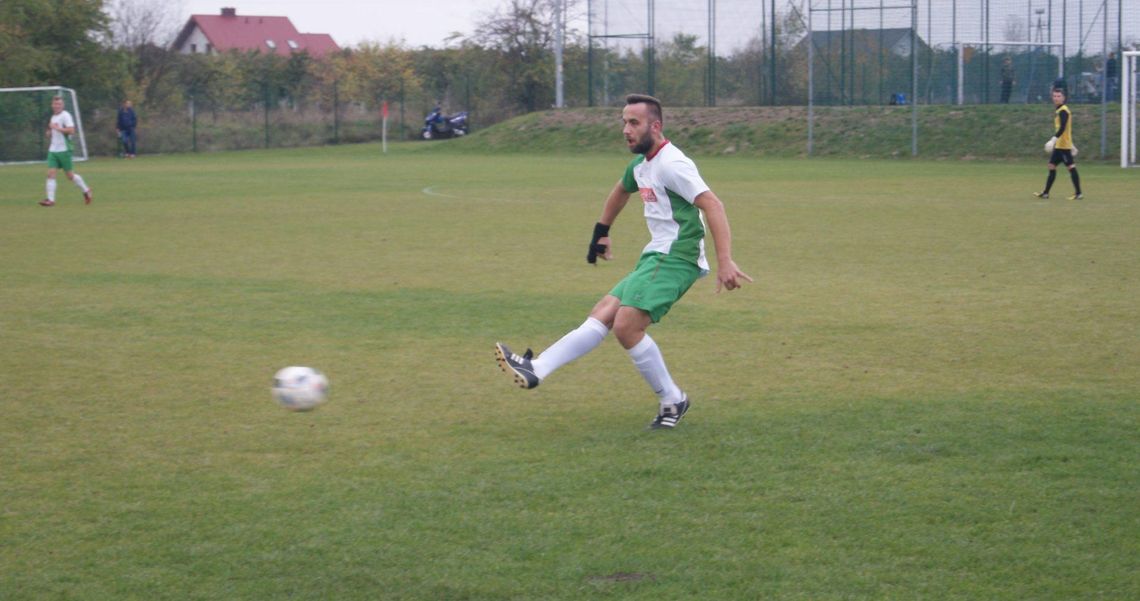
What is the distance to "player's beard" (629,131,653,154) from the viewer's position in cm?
640

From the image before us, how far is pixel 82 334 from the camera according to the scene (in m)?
9.33

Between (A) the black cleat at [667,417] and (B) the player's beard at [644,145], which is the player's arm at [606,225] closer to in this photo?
(B) the player's beard at [644,145]

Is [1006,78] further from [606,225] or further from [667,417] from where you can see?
[667,417]

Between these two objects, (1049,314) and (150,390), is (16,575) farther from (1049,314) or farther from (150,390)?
(1049,314)

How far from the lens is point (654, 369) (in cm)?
649

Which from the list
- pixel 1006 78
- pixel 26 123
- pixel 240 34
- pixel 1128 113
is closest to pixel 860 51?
pixel 1006 78

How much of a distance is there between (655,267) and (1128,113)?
28.8 meters

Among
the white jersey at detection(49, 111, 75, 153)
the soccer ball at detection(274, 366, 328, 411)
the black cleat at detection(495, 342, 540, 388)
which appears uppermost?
the white jersey at detection(49, 111, 75, 153)

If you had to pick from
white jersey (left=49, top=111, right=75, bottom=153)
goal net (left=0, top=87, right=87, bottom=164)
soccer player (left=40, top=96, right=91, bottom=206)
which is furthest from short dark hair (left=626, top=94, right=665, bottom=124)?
goal net (left=0, top=87, right=87, bottom=164)

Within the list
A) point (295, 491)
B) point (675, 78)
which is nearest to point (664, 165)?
point (295, 491)

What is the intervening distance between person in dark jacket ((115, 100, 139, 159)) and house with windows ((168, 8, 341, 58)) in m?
55.3

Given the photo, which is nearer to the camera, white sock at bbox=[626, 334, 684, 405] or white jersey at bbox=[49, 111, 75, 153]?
white sock at bbox=[626, 334, 684, 405]

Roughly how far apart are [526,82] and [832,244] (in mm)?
40342

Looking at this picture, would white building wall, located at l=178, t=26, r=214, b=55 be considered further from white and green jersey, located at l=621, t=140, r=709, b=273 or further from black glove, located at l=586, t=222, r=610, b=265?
white and green jersey, located at l=621, t=140, r=709, b=273
